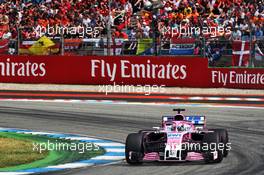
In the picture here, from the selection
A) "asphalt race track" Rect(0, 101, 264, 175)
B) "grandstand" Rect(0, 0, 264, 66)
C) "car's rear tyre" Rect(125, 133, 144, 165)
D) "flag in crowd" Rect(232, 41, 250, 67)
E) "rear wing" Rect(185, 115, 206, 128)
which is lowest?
"asphalt race track" Rect(0, 101, 264, 175)

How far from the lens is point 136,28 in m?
30.8

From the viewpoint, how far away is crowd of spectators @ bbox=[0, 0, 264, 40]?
29.0 metres

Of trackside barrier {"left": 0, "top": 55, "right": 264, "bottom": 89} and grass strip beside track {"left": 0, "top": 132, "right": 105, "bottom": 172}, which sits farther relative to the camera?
trackside barrier {"left": 0, "top": 55, "right": 264, "bottom": 89}

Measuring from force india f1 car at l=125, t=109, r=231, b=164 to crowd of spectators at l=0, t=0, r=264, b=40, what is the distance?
610 inches

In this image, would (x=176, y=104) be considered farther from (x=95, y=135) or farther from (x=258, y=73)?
(x=95, y=135)

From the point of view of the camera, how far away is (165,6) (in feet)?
102

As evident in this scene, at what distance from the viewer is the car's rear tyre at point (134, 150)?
11281 mm

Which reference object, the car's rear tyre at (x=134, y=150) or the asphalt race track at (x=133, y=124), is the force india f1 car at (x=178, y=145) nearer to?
the car's rear tyre at (x=134, y=150)

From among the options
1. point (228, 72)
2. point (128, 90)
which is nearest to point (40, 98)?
point (128, 90)

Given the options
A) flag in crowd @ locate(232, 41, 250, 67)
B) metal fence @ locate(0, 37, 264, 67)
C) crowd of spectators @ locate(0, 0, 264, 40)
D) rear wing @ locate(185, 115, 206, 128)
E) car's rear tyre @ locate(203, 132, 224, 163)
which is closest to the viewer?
car's rear tyre @ locate(203, 132, 224, 163)

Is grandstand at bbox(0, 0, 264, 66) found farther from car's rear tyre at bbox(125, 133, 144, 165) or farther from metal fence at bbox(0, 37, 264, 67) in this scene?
car's rear tyre at bbox(125, 133, 144, 165)

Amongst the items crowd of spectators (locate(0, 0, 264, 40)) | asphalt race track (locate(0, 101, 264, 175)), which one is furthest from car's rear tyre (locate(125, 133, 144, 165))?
crowd of spectators (locate(0, 0, 264, 40))

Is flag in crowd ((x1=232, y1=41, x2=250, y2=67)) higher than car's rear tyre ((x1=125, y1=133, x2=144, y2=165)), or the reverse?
flag in crowd ((x1=232, y1=41, x2=250, y2=67))

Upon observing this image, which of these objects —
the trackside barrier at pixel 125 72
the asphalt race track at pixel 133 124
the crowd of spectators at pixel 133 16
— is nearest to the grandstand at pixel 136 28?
the crowd of spectators at pixel 133 16
